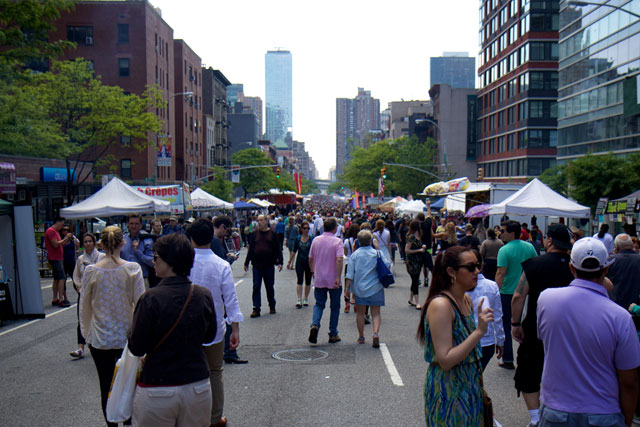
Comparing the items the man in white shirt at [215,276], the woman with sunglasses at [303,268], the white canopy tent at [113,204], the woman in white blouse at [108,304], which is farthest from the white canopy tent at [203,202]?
the woman in white blouse at [108,304]

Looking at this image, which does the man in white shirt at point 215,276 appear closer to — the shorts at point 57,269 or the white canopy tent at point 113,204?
the shorts at point 57,269

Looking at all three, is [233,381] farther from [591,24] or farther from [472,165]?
[472,165]

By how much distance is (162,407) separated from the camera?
3.85 meters

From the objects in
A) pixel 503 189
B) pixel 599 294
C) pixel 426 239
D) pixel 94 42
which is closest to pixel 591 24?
pixel 503 189

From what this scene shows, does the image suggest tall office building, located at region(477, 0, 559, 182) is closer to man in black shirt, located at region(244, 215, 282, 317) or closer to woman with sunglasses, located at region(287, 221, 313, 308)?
woman with sunglasses, located at region(287, 221, 313, 308)

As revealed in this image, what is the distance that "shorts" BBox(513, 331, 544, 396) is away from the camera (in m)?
5.66

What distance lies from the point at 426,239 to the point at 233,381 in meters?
11.1

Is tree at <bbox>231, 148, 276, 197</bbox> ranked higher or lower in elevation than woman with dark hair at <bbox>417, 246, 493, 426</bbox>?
higher

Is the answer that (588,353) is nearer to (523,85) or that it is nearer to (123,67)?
(123,67)

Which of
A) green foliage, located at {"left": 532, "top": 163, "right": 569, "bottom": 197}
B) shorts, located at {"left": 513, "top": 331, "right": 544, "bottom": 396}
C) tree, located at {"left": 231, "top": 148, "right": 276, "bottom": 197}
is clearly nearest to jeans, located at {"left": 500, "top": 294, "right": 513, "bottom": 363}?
shorts, located at {"left": 513, "top": 331, "right": 544, "bottom": 396}

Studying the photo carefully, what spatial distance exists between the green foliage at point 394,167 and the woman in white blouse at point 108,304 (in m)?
66.7

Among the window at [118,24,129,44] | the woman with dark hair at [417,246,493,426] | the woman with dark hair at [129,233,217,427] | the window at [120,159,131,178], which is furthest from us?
the window at [120,159,131,178]

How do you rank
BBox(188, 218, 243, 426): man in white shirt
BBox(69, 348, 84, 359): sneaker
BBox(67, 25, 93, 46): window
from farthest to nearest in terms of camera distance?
1. BBox(67, 25, 93, 46): window
2. BBox(69, 348, 84, 359): sneaker
3. BBox(188, 218, 243, 426): man in white shirt

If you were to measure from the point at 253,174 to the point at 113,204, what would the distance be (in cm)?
6502
